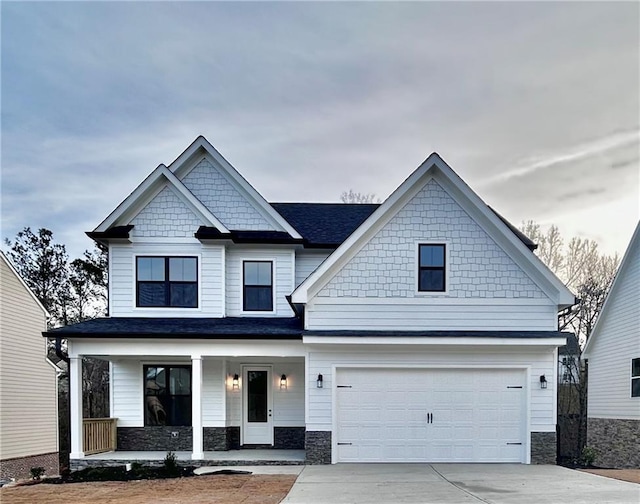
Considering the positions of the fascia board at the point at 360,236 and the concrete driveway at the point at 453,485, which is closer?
the concrete driveway at the point at 453,485

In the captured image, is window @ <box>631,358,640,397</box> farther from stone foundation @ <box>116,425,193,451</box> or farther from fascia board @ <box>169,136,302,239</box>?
stone foundation @ <box>116,425,193,451</box>

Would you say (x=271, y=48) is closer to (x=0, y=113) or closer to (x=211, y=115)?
(x=211, y=115)

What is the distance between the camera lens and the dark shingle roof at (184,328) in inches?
465

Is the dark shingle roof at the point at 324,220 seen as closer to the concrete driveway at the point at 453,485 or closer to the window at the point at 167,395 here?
the window at the point at 167,395

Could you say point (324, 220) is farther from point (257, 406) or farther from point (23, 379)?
point (23, 379)

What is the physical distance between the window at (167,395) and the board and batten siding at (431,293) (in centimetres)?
463

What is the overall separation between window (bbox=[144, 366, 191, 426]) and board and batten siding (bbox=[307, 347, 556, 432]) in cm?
419

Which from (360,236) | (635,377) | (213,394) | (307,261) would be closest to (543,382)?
(360,236)

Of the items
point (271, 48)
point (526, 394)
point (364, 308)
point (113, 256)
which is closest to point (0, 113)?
point (113, 256)

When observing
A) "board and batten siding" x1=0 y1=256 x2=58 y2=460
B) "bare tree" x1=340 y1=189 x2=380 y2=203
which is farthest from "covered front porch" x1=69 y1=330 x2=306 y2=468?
"bare tree" x1=340 y1=189 x2=380 y2=203

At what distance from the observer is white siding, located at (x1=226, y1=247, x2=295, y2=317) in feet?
46.0

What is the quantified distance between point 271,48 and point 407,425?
11.9 metres

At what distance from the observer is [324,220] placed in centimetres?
1608

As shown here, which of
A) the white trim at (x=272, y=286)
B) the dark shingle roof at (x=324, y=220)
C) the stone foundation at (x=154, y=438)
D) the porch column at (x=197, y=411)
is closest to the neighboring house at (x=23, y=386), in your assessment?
the stone foundation at (x=154, y=438)
